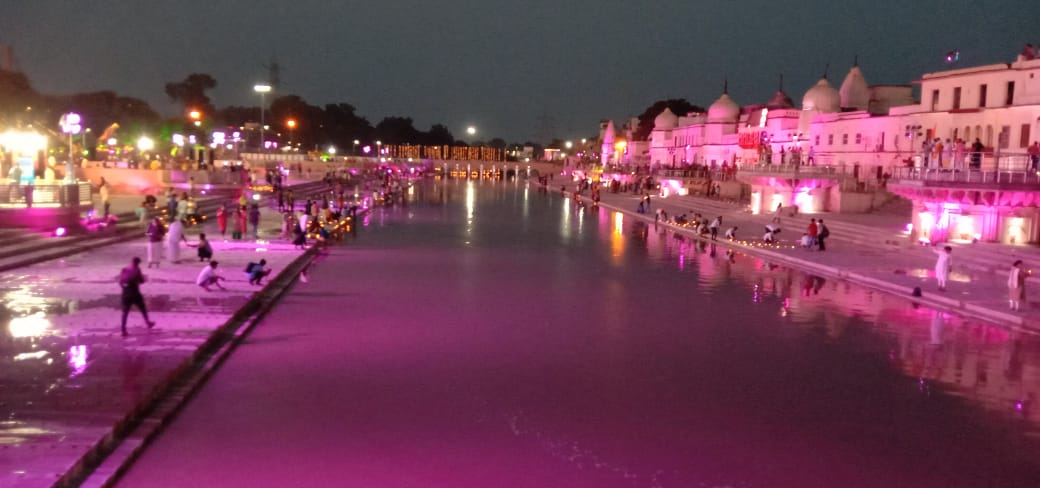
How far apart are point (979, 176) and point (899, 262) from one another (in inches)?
160

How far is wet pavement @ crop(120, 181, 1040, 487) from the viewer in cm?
735

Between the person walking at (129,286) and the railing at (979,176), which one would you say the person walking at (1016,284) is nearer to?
the railing at (979,176)

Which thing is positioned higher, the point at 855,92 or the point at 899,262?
the point at 855,92

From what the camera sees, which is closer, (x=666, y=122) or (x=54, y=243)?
(x=54, y=243)

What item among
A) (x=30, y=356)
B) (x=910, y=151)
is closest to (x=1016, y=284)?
(x=30, y=356)

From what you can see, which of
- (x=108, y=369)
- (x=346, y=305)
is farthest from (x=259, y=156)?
(x=108, y=369)

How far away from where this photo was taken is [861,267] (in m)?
20.9

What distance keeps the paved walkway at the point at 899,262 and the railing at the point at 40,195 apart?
18.5 m

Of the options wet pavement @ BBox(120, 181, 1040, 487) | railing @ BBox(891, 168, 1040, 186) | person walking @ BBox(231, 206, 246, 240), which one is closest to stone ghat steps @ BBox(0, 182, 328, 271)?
person walking @ BBox(231, 206, 246, 240)

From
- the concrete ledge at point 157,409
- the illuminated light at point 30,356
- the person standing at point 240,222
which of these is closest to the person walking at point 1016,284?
the concrete ledge at point 157,409

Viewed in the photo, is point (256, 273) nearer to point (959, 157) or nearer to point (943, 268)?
point (943, 268)

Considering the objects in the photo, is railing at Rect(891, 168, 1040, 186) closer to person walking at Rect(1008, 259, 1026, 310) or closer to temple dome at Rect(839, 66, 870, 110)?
person walking at Rect(1008, 259, 1026, 310)

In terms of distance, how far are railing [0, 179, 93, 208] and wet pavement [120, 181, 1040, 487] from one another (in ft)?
25.9

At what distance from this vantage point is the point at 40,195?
2061 centimetres
